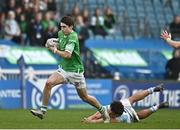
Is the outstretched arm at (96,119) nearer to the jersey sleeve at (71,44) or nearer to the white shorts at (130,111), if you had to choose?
the white shorts at (130,111)

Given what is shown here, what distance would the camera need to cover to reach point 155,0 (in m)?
36.9

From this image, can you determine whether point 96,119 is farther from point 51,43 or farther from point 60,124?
point 51,43

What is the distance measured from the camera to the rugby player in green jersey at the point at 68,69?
62.5 feet

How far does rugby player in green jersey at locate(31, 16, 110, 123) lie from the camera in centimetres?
1906

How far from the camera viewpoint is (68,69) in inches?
761

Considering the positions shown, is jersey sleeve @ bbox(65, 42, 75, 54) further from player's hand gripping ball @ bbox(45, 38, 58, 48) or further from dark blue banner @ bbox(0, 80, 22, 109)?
dark blue banner @ bbox(0, 80, 22, 109)

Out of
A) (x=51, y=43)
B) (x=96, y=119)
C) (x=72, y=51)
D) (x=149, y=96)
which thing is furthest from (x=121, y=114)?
(x=149, y=96)

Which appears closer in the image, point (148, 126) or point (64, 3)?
point (148, 126)

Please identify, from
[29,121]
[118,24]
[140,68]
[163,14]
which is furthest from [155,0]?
[29,121]

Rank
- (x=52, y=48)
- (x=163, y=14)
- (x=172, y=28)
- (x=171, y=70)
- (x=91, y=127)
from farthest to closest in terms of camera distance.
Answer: (x=163, y=14) < (x=172, y=28) < (x=171, y=70) < (x=52, y=48) < (x=91, y=127)

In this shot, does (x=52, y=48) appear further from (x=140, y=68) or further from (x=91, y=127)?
(x=140, y=68)

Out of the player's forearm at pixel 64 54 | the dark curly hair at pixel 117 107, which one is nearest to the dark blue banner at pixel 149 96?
the dark curly hair at pixel 117 107

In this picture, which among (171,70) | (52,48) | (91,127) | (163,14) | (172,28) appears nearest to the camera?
(91,127)

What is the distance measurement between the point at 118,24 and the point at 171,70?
4160 mm
